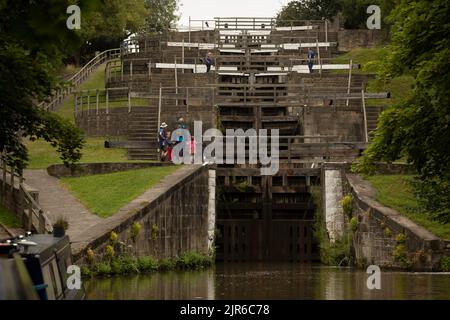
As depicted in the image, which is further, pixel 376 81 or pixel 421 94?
pixel 376 81

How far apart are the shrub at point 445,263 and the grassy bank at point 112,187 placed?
27.8ft

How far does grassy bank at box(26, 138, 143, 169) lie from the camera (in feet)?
144

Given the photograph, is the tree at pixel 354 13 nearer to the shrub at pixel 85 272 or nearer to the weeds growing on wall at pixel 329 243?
the weeds growing on wall at pixel 329 243

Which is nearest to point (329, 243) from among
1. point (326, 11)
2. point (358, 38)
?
point (358, 38)

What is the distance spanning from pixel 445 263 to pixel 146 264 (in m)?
7.31

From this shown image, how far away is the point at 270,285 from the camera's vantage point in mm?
27031

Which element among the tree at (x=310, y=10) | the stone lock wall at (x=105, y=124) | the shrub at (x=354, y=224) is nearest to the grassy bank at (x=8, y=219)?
the shrub at (x=354, y=224)

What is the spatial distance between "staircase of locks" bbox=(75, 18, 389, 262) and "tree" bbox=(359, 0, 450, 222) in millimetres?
12967

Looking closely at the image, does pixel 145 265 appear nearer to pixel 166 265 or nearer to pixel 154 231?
pixel 154 231

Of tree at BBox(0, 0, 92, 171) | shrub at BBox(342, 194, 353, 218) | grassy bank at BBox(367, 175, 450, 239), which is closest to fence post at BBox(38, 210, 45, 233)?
tree at BBox(0, 0, 92, 171)

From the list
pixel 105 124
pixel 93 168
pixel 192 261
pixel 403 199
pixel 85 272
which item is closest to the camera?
pixel 85 272

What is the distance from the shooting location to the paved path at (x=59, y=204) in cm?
3073

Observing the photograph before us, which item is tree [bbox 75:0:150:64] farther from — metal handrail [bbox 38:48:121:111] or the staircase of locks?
the staircase of locks
